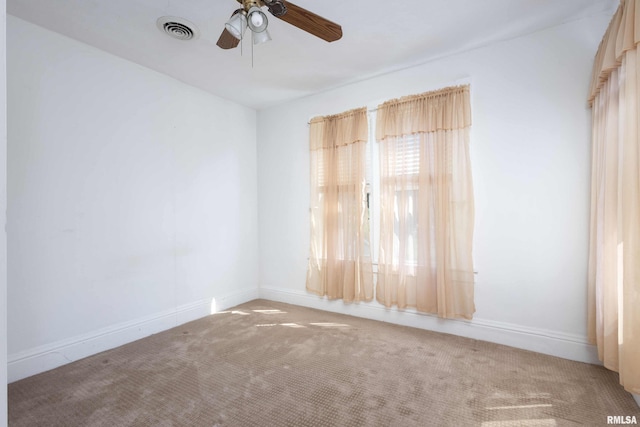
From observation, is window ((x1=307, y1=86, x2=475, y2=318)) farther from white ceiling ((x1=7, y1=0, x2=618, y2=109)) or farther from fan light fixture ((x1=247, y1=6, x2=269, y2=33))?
fan light fixture ((x1=247, y1=6, x2=269, y2=33))

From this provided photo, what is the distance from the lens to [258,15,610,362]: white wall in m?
2.28

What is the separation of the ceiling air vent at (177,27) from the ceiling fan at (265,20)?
602mm

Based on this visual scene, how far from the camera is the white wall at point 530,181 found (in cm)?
228

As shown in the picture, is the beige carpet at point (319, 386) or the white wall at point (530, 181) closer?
the beige carpet at point (319, 386)

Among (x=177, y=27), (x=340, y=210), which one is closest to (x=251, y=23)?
Answer: (x=177, y=27)

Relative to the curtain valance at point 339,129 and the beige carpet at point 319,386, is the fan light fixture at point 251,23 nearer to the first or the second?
the curtain valance at point 339,129

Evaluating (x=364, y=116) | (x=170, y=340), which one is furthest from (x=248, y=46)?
(x=170, y=340)

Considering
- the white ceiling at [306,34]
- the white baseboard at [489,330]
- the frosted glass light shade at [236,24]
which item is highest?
the white ceiling at [306,34]

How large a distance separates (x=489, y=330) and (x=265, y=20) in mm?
2900

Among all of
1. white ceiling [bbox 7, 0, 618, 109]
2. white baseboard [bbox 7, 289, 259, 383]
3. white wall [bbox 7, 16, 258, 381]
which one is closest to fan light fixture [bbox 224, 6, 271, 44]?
white ceiling [bbox 7, 0, 618, 109]

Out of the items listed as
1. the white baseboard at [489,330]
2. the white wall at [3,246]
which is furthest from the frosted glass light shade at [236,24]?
the white baseboard at [489,330]

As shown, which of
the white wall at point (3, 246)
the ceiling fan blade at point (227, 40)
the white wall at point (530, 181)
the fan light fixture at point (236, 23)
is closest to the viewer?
the white wall at point (3, 246)

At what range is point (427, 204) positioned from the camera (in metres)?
2.79

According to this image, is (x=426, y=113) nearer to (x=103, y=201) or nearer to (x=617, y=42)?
(x=617, y=42)
